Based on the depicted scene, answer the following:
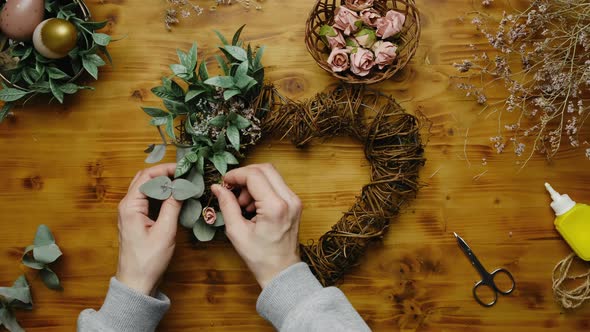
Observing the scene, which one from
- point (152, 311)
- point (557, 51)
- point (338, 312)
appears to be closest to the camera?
point (338, 312)

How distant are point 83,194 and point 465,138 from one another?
106 cm

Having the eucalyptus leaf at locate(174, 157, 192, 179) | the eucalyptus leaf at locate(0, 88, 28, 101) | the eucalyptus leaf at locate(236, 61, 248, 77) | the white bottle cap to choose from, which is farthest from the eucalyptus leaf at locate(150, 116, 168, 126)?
the white bottle cap

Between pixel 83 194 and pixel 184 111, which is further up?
pixel 184 111

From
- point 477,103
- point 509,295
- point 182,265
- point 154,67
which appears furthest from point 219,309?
point 477,103

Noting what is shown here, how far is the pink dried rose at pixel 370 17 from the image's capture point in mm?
1379

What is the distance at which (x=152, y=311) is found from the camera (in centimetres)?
130

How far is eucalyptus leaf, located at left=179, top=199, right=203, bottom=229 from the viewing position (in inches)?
52.8

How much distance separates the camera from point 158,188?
1.32 metres

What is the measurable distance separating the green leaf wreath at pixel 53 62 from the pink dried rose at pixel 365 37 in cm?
64

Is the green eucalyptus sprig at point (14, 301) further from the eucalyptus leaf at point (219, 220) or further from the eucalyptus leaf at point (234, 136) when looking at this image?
the eucalyptus leaf at point (234, 136)

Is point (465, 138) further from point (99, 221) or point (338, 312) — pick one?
point (99, 221)

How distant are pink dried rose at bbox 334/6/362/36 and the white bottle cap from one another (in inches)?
27.2

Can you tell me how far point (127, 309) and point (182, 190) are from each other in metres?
0.30

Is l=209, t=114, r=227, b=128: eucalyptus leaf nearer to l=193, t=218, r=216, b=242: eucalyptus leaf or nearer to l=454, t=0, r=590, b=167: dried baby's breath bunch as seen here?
l=193, t=218, r=216, b=242: eucalyptus leaf
